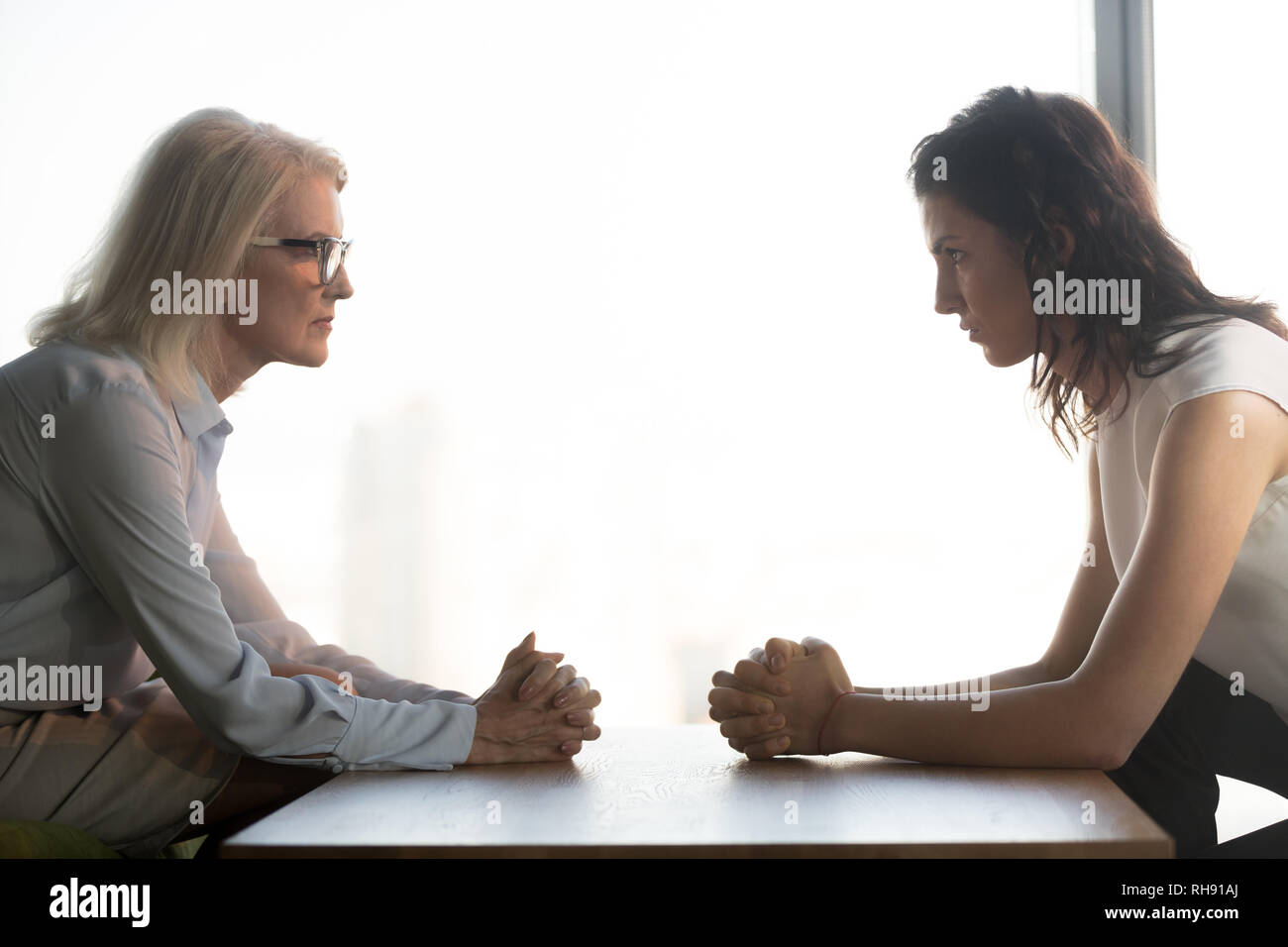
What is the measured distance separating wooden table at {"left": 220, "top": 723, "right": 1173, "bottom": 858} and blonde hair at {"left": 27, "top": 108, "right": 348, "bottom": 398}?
646 mm

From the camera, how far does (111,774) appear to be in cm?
117

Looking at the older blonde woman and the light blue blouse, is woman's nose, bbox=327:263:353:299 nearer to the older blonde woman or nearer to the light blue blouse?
the older blonde woman

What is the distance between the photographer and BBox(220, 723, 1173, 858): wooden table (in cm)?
78

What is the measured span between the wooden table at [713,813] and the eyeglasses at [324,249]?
718mm

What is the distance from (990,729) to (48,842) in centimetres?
99

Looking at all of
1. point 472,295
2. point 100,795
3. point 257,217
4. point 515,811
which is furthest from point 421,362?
point 515,811

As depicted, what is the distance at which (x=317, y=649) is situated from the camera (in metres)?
1.64

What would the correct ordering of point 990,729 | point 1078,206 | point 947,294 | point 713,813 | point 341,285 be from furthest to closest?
point 341,285, point 947,294, point 1078,206, point 990,729, point 713,813

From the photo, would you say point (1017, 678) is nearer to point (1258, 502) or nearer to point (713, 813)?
point (1258, 502)

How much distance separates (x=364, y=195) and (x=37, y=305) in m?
0.92

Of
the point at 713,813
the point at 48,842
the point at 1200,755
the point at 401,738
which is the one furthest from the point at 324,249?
the point at 1200,755

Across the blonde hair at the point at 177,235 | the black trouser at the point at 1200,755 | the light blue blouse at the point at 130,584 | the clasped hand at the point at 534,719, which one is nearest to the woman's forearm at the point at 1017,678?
the black trouser at the point at 1200,755

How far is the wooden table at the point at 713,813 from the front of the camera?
2.56 ft

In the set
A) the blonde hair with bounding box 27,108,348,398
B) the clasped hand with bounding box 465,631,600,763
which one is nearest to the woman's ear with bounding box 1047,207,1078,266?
the clasped hand with bounding box 465,631,600,763
